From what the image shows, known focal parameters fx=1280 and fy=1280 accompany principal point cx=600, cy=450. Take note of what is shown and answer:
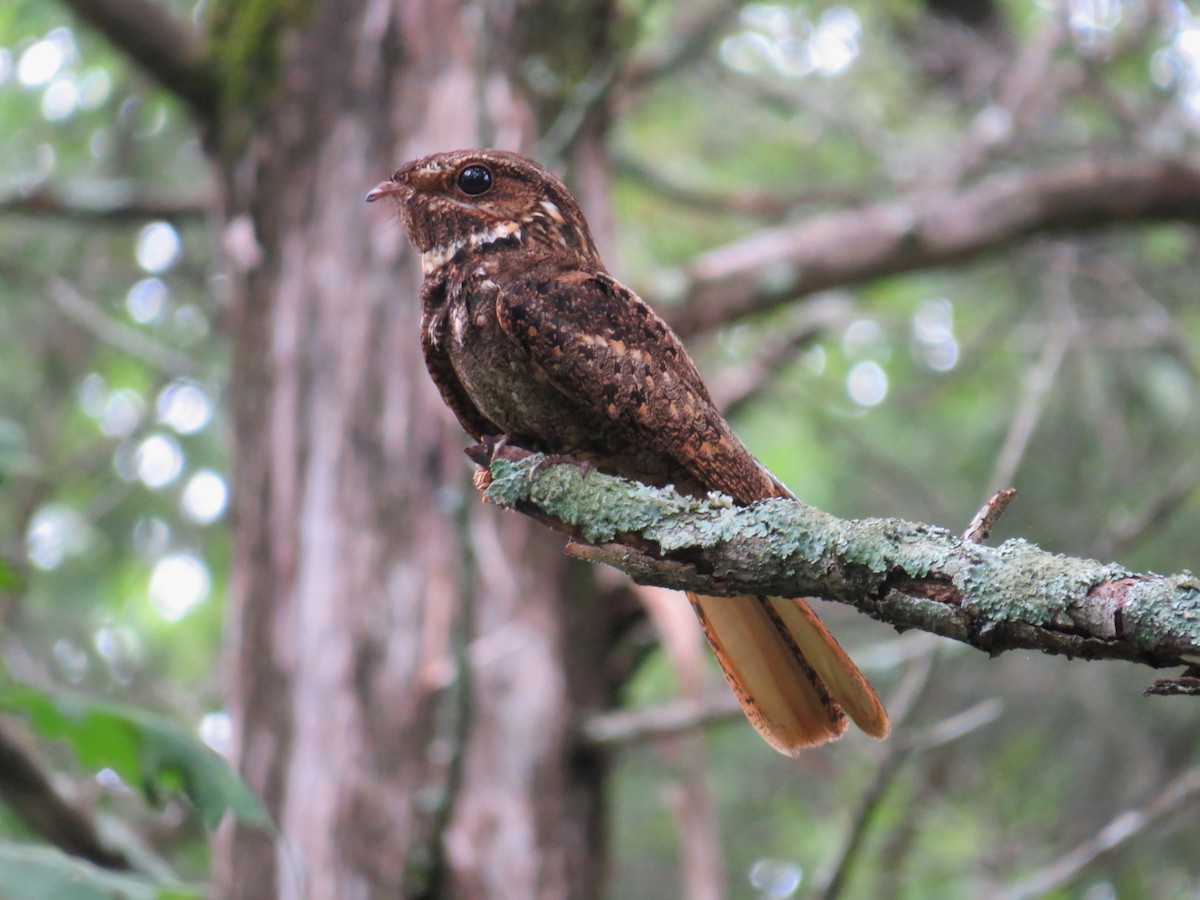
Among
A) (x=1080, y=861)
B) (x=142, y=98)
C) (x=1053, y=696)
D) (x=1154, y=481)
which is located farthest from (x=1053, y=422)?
(x=142, y=98)

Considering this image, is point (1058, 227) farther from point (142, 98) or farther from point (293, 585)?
point (142, 98)

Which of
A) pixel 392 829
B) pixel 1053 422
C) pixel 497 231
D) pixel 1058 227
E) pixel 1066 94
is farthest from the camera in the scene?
pixel 1053 422

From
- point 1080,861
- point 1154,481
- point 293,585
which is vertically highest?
point 1154,481

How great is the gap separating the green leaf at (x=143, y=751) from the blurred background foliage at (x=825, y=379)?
8.79 feet

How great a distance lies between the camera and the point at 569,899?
4.80 metres

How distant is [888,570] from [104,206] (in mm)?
4994

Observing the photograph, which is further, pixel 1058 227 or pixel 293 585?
pixel 1058 227

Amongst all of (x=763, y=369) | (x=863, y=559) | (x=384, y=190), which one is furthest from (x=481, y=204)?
(x=763, y=369)

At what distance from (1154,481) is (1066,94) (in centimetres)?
237

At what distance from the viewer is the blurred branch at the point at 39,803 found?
11.9 ft

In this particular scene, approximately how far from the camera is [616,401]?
2541mm

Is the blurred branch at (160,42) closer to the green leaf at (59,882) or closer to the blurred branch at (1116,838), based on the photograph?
the green leaf at (59,882)

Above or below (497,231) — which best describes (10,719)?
below

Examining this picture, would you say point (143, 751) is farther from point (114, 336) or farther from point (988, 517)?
point (114, 336)
